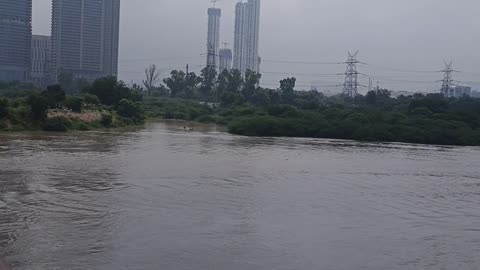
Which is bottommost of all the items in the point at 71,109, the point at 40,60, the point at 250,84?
the point at 71,109

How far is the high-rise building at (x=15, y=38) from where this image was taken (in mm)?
68250

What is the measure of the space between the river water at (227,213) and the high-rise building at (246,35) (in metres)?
72.8

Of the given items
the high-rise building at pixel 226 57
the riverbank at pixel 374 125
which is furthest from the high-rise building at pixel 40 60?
the riverbank at pixel 374 125

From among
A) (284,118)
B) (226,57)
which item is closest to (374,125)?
(284,118)

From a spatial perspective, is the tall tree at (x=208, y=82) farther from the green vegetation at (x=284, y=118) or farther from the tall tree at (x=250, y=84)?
the green vegetation at (x=284, y=118)

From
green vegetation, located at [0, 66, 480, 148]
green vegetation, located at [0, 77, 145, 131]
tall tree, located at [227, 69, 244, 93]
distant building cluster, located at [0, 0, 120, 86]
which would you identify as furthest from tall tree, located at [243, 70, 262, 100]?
green vegetation, located at [0, 77, 145, 131]

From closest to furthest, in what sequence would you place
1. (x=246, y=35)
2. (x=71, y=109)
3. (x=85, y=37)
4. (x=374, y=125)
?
(x=71, y=109) → (x=374, y=125) → (x=85, y=37) → (x=246, y=35)

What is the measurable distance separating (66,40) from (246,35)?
97.4 feet

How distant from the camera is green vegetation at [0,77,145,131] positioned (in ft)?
87.5

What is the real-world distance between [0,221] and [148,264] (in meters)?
2.79

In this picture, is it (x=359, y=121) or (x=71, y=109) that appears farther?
(x=359, y=121)

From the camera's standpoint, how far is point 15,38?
226 feet

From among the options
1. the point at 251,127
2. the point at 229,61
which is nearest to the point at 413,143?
the point at 251,127

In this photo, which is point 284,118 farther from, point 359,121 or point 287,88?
point 287,88
